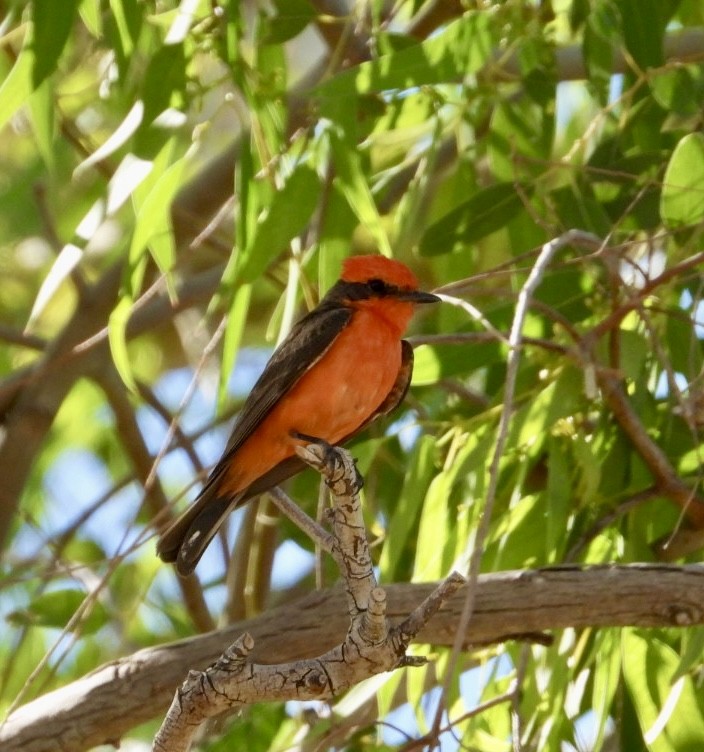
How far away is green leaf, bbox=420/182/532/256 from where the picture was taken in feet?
12.5

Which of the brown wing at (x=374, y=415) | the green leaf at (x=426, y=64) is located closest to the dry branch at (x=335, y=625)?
the brown wing at (x=374, y=415)

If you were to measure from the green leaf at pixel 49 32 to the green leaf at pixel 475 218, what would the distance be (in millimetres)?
1093

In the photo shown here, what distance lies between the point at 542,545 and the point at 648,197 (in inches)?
41.2

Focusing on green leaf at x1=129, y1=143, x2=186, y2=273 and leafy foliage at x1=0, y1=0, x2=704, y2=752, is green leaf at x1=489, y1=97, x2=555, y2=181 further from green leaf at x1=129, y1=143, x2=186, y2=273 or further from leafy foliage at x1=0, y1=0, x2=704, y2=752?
green leaf at x1=129, y1=143, x2=186, y2=273

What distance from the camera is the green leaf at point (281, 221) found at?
3.49m

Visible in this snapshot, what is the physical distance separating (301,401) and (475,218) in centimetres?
70

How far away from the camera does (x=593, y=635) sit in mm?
3781

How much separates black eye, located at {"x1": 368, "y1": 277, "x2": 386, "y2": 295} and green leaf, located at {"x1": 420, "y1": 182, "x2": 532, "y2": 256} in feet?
0.51

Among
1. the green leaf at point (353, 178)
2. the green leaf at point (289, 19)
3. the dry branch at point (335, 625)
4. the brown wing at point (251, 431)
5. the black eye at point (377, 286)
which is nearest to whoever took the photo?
the dry branch at point (335, 625)

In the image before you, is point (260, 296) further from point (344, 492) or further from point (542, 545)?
point (344, 492)

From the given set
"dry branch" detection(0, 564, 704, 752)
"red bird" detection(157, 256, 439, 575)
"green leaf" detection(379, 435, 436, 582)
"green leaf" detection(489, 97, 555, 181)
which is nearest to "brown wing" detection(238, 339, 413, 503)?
"red bird" detection(157, 256, 439, 575)

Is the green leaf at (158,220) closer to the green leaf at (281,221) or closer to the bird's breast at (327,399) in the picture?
the green leaf at (281,221)

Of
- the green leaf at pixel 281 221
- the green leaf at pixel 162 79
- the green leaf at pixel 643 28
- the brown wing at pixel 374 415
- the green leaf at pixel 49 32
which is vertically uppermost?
the green leaf at pixel 49 32

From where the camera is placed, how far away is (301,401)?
3.68 metres
